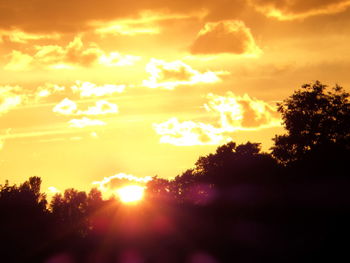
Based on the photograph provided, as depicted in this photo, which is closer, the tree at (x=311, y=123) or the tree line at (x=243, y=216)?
the tree line at (x=243, y=216)

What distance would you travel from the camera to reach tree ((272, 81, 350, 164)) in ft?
266

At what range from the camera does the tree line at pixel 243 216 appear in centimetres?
4844

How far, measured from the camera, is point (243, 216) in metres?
68.9

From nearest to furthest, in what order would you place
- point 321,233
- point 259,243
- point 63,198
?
1. point 321,233
2. point 259,243
3. point 63,198

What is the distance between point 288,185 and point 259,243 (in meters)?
27.6

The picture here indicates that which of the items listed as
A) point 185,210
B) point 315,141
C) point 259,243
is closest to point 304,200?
point 315,141

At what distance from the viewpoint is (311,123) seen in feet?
270

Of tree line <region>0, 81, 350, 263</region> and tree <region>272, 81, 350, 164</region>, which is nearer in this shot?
tree line <region>0, 81, 350, 263</region>

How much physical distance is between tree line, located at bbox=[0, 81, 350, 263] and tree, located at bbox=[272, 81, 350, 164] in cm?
15

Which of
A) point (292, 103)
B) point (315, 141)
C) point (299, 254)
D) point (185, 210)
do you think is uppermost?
point (292, 103)

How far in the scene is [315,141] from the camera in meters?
81.3

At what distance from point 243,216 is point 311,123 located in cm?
2109

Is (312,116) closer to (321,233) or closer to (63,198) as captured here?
(321,233)

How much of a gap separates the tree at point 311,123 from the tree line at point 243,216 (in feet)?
0.48
